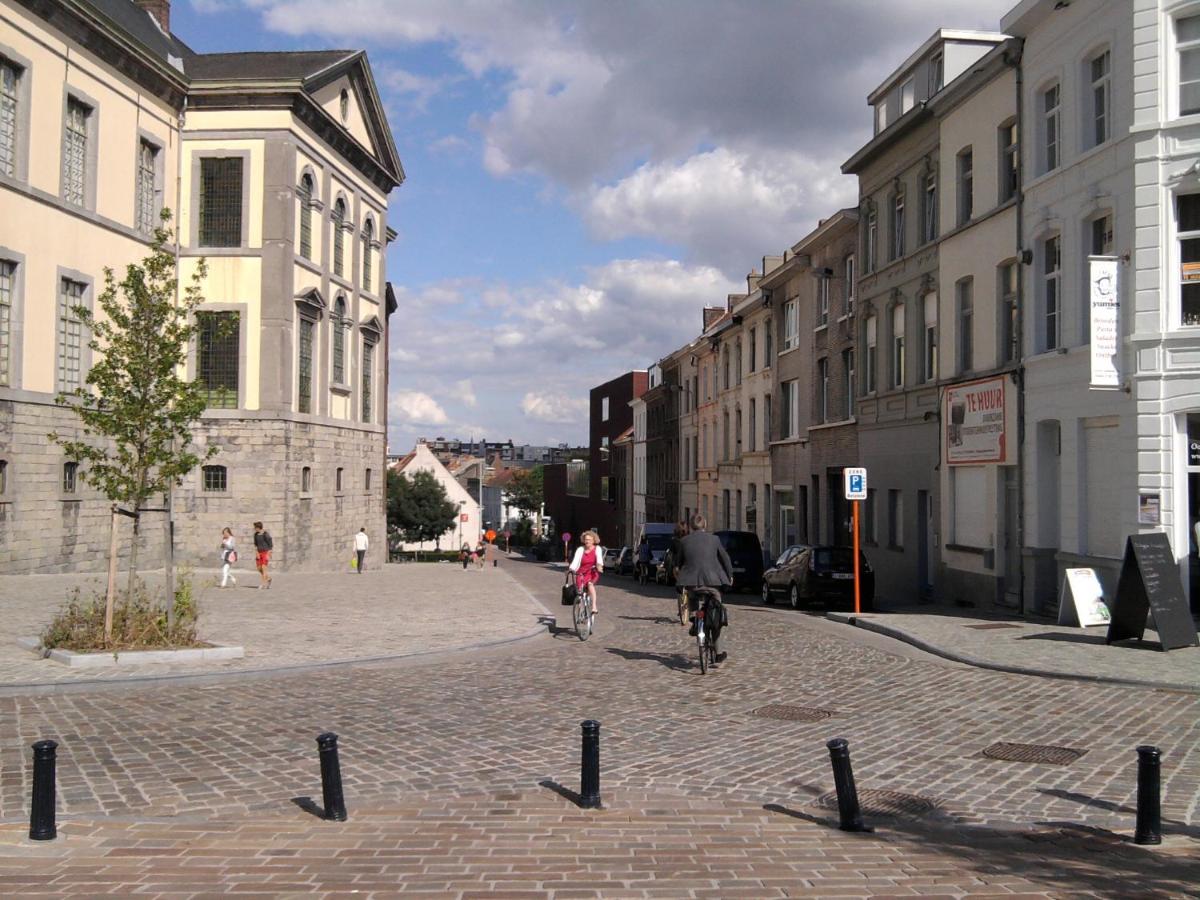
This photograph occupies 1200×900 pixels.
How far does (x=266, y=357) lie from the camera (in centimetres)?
3456

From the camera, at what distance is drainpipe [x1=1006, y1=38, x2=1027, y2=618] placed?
2142 cm

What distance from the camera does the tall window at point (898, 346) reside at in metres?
28.7

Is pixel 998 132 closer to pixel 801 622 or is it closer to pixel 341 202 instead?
pixel 801 622

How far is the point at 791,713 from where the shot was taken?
10.5 metres

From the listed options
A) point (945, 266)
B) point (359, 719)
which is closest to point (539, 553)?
point (945, 266)

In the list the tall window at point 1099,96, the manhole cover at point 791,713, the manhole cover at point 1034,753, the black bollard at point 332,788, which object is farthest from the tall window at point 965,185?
the black bollard at point 332,788

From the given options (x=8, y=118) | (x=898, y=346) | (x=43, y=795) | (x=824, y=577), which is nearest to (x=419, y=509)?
(x=898, y=346)

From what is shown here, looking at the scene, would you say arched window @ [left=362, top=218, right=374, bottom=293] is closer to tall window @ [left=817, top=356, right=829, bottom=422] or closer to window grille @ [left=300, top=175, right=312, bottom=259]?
window grille @ [left=300, top=175, right=312, bottom=259]

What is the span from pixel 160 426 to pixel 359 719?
18.6ft

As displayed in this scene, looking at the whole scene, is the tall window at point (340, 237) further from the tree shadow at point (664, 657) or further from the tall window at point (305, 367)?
the tree shadow at point (664, 657)

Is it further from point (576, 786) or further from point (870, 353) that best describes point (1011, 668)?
point (870, 353)

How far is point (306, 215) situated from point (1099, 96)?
24905 mm

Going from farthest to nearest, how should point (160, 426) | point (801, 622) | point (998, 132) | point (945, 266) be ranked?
point (945, 266)
point (998, 132)
point (801, 622)
point (160, 426)

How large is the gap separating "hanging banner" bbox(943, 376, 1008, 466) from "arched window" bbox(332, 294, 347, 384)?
887 inches
